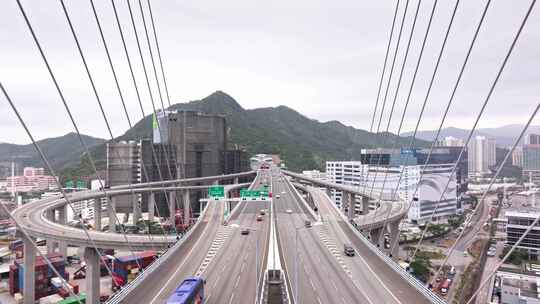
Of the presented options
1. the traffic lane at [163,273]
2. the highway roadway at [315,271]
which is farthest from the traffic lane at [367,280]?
the traffic lane at [163,273]

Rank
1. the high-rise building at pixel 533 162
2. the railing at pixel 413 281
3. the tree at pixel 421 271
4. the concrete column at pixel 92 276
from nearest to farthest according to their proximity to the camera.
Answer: the railing at pixel 413 281, the concrete column at pixel 92 276, the tree at pixel 421 271, the high-rise building at pixel 533 162

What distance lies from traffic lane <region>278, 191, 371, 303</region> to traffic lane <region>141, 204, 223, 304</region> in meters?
7.99

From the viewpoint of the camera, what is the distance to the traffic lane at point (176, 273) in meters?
A: 18.9

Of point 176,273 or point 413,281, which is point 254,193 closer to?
point 176,273

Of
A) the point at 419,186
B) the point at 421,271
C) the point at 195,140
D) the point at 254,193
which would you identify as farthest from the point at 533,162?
the point at 254,193

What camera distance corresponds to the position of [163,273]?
2322 cm

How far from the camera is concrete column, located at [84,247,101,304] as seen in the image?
1310 inches

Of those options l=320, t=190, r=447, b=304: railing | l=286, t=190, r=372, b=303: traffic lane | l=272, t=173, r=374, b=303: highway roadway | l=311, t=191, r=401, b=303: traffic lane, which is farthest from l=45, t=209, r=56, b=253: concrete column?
l=320, t=190, r=447, b=304: railing

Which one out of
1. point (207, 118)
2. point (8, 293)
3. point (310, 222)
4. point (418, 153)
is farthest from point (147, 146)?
point (418, 153)

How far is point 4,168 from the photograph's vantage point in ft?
574

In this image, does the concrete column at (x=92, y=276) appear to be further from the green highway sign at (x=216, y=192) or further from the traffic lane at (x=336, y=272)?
the traffic lane at (x=336, y=272)

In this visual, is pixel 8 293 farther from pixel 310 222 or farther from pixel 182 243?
pixel 310 222

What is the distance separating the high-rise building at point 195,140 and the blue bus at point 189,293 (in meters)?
76.4

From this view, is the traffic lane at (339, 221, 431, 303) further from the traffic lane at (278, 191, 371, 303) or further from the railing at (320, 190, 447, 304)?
the traffic lane at (278, 191, 371, 303)
